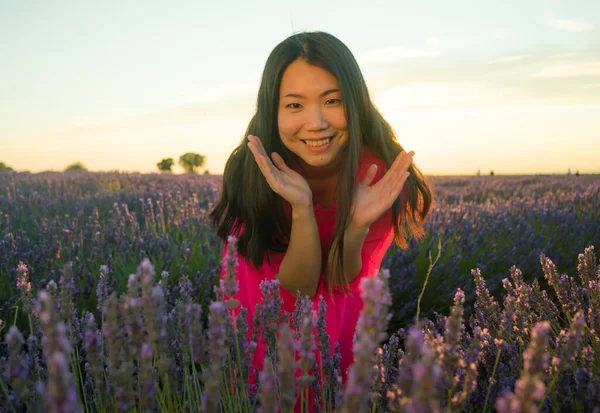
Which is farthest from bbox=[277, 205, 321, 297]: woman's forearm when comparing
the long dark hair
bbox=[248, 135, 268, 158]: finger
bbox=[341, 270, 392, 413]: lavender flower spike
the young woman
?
bbox=[341, 270, 392, 413]: lavender flower spike

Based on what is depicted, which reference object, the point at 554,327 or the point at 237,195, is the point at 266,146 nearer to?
the point at 237,195

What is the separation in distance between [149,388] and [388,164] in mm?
2025

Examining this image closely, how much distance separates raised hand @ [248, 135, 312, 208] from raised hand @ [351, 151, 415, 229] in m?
0.23

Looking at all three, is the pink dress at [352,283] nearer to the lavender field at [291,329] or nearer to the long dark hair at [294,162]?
the long dark hair at [294,162]

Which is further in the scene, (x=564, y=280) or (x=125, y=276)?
(x=125, y=276)

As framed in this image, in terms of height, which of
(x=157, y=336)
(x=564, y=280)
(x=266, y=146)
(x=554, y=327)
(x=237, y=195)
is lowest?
(x=554, y=327)

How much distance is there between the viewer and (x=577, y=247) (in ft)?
15.2

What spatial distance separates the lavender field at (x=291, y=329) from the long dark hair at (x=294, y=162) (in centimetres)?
42

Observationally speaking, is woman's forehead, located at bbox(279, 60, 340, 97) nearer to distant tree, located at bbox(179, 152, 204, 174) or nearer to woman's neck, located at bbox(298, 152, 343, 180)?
woman's neck, located at bbox(298, 152, 343, 180)

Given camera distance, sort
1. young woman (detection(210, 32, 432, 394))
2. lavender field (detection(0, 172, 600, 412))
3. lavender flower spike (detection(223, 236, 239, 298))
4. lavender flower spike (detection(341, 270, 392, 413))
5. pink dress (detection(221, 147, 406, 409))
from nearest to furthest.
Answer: lavender flower spike (detection(341, 270, 392, 413)) → lavender field (detection(0, 172, 600, 412)) → lavender flower spike (detection(223, 236, 239, 298)) → young woman (detection(210, 32, 432, 394)) → pink dress (detection(221, 147, 406, 409))

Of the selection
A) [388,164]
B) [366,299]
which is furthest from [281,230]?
[366,299]

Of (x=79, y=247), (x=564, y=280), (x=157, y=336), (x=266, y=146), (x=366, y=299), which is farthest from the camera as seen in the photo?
(x=79, y=247)

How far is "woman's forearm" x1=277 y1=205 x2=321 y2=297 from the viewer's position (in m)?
2.35

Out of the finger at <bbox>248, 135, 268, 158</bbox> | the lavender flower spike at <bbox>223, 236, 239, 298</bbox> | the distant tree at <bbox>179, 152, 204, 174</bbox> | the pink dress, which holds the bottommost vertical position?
the pink dress
